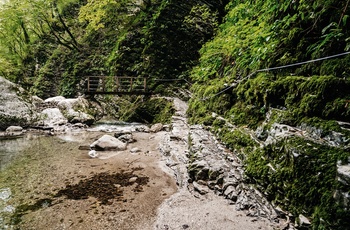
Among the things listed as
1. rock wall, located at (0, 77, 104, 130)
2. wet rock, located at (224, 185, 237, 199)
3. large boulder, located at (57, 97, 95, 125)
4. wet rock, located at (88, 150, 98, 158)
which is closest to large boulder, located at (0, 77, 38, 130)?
rock wall, located at (0, 77, 104, 130)

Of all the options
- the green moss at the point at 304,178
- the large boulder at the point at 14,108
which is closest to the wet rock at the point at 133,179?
the green moss at the point at 304,178

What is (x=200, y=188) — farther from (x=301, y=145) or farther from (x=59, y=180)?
(x=59, y=180)

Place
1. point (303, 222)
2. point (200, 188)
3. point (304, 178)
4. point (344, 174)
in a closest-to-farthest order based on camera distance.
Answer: point (344, 174), point (303, 222), point (304, 178), point (200, 188)

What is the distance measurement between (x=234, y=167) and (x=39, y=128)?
12012 mm

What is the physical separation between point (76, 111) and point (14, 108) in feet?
10.5

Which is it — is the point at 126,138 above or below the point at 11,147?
above

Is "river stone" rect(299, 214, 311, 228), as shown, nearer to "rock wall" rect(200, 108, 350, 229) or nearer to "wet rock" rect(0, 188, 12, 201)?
"rock wall" rect(200, 108, 350, 229)

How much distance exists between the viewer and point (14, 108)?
38.9ft

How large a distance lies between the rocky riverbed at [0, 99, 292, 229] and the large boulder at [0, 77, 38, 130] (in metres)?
6.17

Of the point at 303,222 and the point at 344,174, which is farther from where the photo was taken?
the point at 303,222

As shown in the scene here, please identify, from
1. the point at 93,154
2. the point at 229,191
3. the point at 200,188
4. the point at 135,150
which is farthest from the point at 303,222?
the point at 93,154

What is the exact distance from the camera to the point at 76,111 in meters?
13.6

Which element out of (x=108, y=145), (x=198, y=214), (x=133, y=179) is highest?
(x=198, y=214)

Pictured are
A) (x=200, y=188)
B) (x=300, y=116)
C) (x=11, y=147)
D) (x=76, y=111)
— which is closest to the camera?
(x=300, y=116)
